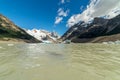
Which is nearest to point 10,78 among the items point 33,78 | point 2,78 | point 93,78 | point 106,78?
point 2,78

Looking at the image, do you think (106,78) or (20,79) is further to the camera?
(106,78)

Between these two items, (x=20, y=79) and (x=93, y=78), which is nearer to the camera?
(x=20, y=79)

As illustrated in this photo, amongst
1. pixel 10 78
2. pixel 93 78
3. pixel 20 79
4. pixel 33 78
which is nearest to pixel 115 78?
pixel 93 78

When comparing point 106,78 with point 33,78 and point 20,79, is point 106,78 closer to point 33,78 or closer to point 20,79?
point 33,78

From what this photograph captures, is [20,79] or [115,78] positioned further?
[115,78]

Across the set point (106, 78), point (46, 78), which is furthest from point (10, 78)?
point (106, 78)

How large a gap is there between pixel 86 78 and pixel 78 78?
624 millimetres

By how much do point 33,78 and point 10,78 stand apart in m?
1.68

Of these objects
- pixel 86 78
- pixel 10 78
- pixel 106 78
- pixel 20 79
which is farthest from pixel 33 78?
pixel 106 78

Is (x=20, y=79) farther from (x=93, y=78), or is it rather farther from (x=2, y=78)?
(x=93, y=78)

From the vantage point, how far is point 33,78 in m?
11.6

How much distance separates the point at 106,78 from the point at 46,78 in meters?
4.53

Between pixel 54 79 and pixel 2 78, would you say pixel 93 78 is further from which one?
pixel 2 78

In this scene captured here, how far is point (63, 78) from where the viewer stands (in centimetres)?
1187
